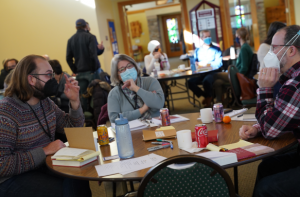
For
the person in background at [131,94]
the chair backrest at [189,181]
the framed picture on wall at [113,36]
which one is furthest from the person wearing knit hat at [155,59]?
the chair backrest at [189,181]

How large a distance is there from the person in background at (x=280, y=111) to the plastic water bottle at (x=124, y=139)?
0.63m

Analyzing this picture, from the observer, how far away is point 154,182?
105cm

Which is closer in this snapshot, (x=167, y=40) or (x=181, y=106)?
(x=181, y=106)

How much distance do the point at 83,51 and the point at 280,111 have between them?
448 centimetres

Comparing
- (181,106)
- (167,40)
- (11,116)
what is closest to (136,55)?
(167,40)

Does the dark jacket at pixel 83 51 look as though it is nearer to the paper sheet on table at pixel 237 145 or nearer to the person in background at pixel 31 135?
the person in background at pixel 31 135

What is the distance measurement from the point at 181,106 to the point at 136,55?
9369mm

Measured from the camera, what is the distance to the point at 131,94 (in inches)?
103

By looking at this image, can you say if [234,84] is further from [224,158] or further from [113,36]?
[113,36]

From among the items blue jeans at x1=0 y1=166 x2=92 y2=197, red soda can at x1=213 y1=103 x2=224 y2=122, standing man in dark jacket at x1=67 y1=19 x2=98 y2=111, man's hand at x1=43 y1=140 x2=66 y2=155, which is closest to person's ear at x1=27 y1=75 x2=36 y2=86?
man's hand at x1=43 y1=140 x2=66 y2=155

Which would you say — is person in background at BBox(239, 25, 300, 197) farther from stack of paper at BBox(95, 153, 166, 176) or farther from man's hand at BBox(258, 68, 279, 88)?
stack of paper at BBox(95, 153, 166, 176)

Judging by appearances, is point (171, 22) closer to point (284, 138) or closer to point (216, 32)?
point (216, 32)

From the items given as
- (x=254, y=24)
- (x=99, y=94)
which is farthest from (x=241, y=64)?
(x=254, y=24)

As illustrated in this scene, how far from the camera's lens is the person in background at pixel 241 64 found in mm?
4816
